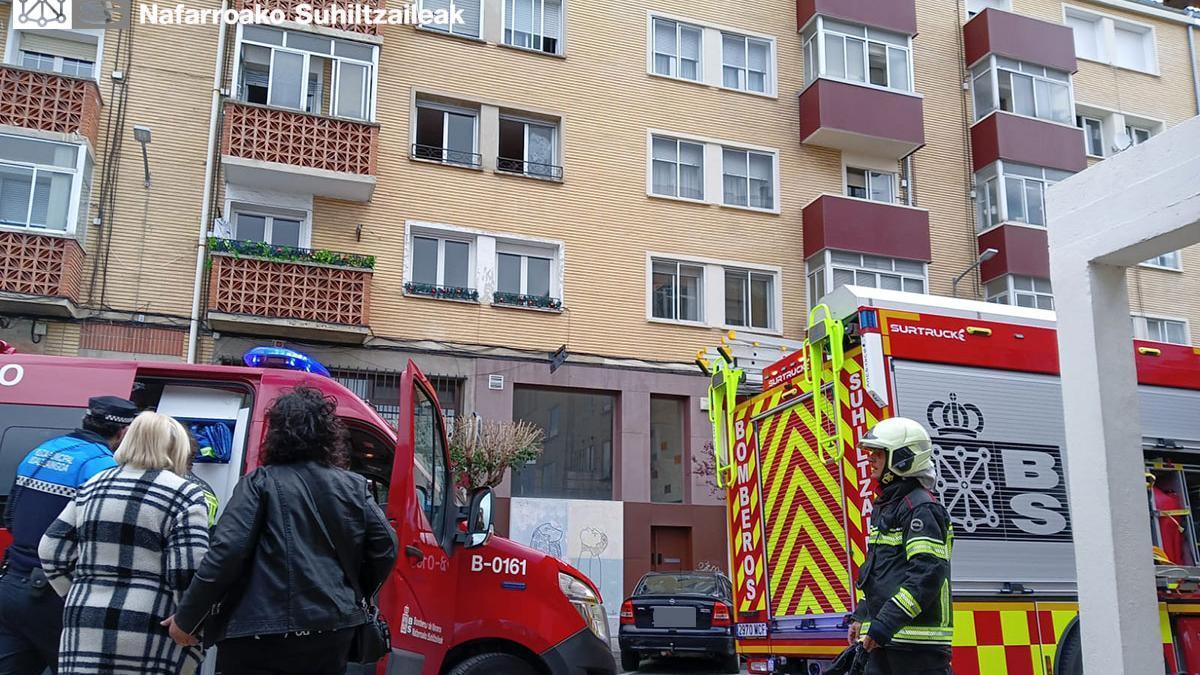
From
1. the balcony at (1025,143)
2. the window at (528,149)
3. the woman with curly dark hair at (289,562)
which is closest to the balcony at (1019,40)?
the balcony at (1025,143)

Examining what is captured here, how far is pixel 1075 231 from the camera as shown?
5.94 metres

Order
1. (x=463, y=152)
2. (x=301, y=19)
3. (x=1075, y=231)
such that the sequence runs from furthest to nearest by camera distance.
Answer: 1. (x=463, y=152)
2. (x=301, y=19)
3. (x=1075, y=231)

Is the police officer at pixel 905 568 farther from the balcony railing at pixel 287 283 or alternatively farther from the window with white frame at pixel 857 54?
the window with white frame at pixel 857 54

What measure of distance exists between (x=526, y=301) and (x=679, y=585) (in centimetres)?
777

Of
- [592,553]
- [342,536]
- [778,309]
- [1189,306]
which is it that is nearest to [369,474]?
[342,536]

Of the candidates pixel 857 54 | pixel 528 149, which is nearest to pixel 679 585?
pixel 528 149

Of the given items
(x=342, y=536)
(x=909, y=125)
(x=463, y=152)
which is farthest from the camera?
(x=909, y=125)

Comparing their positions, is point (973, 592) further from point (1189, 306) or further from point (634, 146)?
point (1189, 306)

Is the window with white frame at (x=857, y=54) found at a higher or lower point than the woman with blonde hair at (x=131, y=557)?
higher

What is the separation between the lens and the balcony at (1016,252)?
2344 centimetres

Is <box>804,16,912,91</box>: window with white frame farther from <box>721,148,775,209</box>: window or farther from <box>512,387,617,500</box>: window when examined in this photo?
<box>512,387,617,500</box>: window

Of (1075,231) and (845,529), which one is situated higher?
(1075,231)

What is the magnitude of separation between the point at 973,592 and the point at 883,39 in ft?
64.6

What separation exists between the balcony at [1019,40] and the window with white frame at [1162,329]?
6.44 metres
